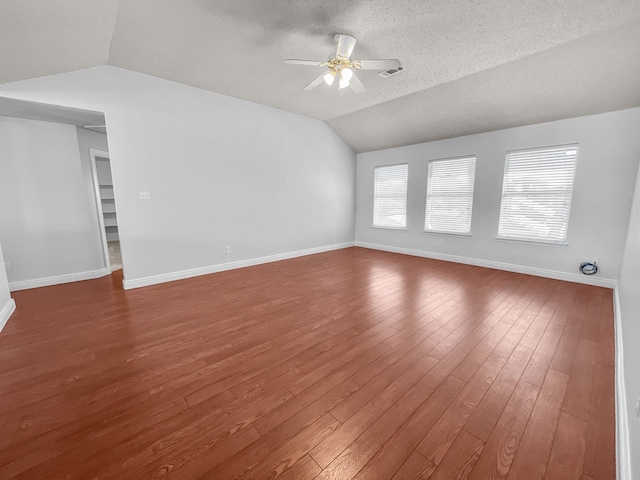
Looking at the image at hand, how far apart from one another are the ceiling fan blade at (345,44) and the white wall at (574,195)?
3261mm

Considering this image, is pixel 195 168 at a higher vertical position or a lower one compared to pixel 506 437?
higher

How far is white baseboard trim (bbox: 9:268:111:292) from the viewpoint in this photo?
351cm

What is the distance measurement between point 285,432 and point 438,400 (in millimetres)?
963

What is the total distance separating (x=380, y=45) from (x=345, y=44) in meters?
0.52

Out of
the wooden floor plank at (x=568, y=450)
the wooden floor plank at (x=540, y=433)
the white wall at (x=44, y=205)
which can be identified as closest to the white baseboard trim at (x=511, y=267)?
the wooden floor plank at (x=540, y=433)

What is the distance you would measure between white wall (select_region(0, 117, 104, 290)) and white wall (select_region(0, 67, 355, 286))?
3.15 ft

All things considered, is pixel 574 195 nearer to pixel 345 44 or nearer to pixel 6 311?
pixel 345 44

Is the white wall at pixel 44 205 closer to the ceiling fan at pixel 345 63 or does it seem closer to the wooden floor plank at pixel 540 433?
the ceiling fan at pixel 345 63

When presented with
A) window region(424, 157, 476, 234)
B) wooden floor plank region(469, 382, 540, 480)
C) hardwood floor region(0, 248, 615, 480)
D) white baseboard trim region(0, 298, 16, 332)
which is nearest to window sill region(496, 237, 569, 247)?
window region(424, 157, 476, 234)

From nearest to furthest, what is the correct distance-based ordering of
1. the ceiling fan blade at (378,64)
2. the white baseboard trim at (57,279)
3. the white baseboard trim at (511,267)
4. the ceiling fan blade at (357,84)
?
1. the ceiling fan blade at (378,64)
2. the ceiling fan blade at (357,84)
3. the white baseboard trim at (57,279)
4. the white baseboard trim at (511,267)

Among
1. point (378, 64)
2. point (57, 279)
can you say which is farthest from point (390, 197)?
point (57, 279)

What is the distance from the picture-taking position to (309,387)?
1.69 m

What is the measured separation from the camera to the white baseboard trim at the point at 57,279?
11.5 feet

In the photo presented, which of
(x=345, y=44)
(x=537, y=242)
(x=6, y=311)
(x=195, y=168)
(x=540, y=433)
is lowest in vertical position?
(x=540, y=433)
